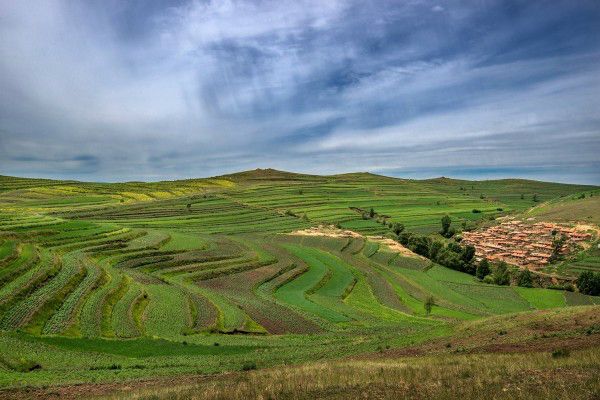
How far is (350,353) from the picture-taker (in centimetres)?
3000

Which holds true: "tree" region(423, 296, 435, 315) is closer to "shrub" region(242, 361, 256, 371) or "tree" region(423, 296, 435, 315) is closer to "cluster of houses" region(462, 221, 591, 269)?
"shrub" region(242, 361, 256, 371)

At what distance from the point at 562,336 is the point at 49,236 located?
77.9 metres

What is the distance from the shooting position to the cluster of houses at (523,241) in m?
126

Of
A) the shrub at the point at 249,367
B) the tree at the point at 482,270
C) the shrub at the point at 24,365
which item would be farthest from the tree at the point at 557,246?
the shrub at the point at 24,365

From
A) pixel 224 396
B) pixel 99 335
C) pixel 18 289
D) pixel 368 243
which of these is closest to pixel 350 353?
pixel 224 396

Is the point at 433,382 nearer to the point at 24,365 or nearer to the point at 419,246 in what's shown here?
the point at 24,365

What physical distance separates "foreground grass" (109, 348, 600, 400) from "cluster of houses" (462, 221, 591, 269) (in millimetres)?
117560

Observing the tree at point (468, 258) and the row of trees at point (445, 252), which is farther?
the tree at point (468, 258)

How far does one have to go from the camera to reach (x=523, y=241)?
143m

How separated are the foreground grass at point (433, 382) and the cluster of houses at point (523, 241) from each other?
386 feet

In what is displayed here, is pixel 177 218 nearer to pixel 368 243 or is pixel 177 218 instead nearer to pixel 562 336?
pixel 368 243

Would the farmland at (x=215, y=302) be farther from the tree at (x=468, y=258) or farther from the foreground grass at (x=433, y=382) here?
the tree at (x=468, y=258)

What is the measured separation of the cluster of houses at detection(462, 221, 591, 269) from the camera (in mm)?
125750

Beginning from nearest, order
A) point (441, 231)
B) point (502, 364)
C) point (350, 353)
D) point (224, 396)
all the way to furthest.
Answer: point (224, 396) < point (502, 364) < point (350, 353) < point (441, 231)
